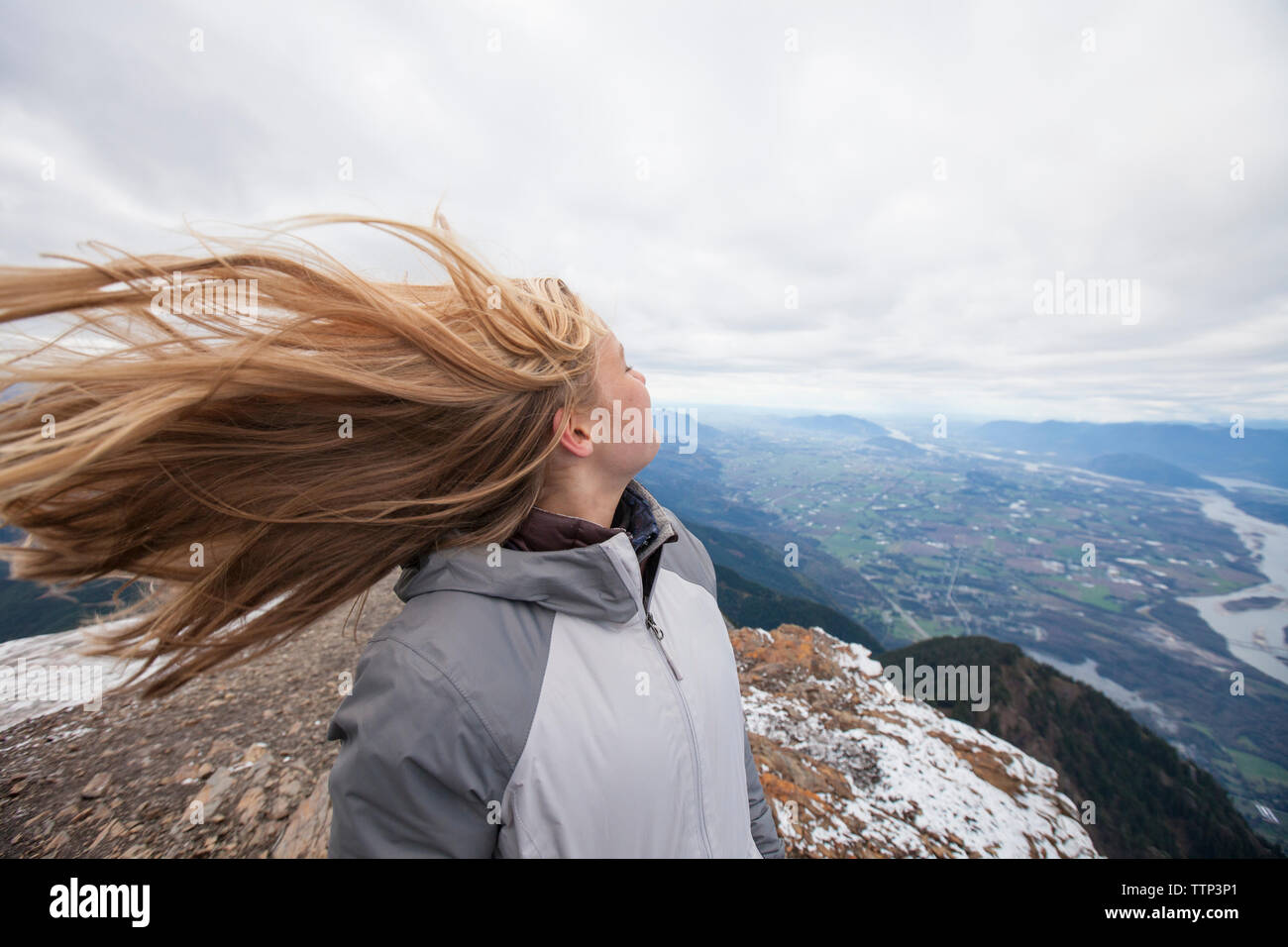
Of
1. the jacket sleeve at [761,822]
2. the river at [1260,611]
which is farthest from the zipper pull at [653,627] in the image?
the river at [1260,611]

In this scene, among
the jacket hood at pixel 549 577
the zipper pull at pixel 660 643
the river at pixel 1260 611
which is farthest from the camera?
the river at pixel 1260 611

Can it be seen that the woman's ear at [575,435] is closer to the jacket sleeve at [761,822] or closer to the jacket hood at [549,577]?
the jacket hood at [549,577]

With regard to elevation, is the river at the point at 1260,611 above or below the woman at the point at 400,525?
below

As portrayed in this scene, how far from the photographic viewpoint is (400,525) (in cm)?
171

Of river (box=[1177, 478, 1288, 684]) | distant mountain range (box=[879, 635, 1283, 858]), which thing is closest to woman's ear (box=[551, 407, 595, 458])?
distant mountain range (box=[879, 635, 1283, 858])

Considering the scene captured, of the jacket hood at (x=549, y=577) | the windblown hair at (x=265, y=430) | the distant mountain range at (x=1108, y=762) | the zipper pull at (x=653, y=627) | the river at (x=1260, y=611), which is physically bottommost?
the river at (x=1260, y=611)

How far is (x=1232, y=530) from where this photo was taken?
125812 mm

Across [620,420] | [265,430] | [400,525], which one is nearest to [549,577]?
[400,525]

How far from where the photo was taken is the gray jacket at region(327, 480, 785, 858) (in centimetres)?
128

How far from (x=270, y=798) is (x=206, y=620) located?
3.46 metres

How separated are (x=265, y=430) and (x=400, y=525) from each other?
1.78ft

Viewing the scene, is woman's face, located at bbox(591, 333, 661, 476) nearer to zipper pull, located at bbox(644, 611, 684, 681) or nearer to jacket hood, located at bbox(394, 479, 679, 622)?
jacket hood, located at bbox(394, 479, 679, 622)

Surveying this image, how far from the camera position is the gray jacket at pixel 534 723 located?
50.4 inches
